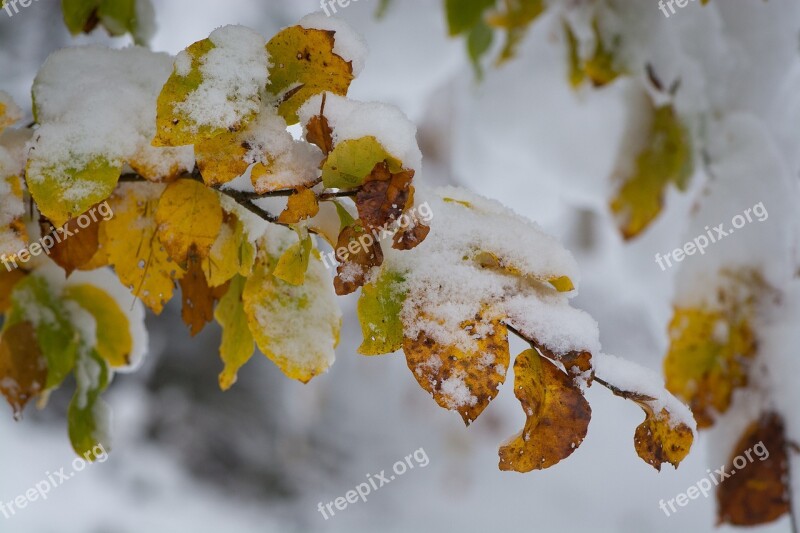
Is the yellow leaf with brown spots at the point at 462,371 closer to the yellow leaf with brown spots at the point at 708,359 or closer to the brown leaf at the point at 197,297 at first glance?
the brown leaf at the point at 197,297

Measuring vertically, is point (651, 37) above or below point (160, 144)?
below

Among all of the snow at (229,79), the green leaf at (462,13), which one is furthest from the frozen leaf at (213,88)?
the green leaf at (462,13)

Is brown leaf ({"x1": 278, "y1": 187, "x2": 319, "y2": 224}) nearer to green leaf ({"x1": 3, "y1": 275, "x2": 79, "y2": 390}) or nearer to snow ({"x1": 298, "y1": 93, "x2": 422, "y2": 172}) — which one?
snow ({"x1": 298, "y1": 93, "x2": 422, "y2": 172})

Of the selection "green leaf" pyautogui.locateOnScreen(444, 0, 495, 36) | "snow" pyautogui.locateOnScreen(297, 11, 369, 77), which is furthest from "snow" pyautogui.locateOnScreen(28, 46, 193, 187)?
"green leaf" pyautogui.locateOnScreen(444, 0, 495, 36)

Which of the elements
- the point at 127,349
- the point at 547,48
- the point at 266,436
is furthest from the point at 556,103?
the point at 266,436

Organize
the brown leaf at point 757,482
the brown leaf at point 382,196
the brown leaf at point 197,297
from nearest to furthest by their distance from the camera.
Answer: the brown leaf at point 382,196 → the brown leaf at point 197,297 → the brown leaf at point 757,482

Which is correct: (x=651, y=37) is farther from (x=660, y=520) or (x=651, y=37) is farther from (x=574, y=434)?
(x=660, y=520)
